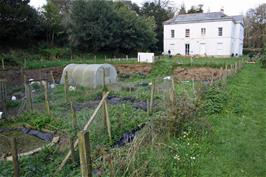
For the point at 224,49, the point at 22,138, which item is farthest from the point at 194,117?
the point at 224,49

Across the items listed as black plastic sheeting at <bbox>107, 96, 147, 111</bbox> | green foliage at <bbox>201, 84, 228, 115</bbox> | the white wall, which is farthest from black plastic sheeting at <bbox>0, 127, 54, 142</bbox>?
the white wall

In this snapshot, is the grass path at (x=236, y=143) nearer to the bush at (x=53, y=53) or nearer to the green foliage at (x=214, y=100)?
the green foliage at (x=214, y=100)

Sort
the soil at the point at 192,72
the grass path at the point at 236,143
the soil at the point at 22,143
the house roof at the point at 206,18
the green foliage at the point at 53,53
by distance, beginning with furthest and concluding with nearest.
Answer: the house roof at the point at 206,18, the green foliage at the point at 53,53, the soil at the point at 192,72, the soil at the point at 22,143, the grass path at the point at 236,143

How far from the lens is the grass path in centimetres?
559

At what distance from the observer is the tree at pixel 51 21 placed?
34094 millimetres

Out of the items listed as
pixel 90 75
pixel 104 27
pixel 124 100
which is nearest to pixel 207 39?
pixel 104 27

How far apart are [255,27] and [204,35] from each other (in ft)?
66.1

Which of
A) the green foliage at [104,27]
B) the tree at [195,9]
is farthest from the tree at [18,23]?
the tree at [195,9]

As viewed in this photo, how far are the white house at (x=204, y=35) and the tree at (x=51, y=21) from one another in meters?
18.4

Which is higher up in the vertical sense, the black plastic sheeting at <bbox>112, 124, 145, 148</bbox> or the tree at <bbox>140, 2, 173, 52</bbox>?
the tree at <bbox>140, 2, 173, 52</bbox>

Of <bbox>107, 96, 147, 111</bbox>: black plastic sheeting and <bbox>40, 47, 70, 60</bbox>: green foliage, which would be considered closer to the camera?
<bbox>107, 96, 147, 111</bbox>: black plastic sheeting

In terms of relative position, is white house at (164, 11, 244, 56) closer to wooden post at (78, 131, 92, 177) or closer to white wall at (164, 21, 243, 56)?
white wall at (164, 21, 243, 56)

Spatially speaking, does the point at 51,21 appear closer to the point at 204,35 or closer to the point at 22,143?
the point at 204,35

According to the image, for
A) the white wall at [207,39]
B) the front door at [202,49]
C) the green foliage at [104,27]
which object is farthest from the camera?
the front door at [202,49]
